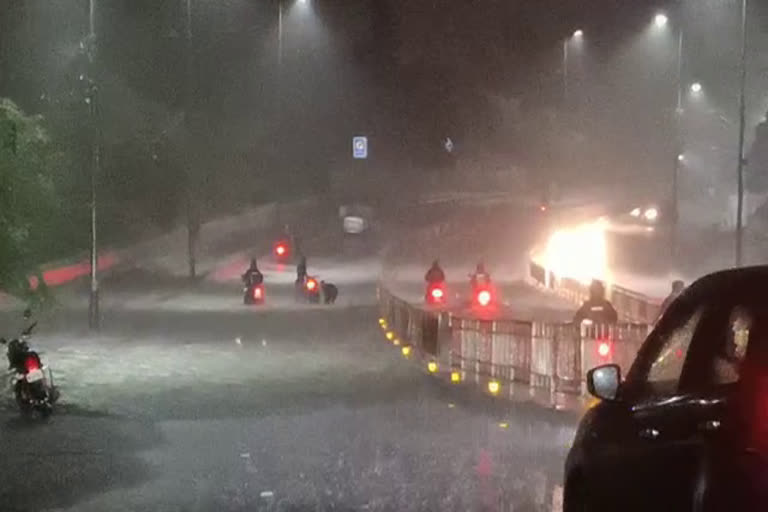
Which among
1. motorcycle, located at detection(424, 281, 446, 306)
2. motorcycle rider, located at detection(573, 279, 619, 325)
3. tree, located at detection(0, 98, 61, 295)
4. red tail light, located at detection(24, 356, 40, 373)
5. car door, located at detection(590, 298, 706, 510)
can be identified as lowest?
motorcycle, located at detection(424, 281, 446, 306)

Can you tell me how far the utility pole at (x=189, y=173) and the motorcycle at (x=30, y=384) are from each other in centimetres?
2666

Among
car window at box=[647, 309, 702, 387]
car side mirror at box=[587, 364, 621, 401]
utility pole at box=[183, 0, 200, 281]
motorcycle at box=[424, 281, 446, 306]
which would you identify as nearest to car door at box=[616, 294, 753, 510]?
car window at box=[647, 309, 702, 387]

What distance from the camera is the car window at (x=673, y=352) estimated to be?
262 inches

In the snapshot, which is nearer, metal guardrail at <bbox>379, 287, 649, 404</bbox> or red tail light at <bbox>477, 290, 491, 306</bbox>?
metal guardrail at <bbox>379, 287, 649, 404</bbox>

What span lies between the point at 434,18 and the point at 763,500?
9983cm

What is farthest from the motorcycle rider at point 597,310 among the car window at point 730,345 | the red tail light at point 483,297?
the red tail light at point 483,297

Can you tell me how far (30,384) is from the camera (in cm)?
1656

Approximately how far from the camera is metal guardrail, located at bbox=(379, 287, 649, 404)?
1769 centimetres

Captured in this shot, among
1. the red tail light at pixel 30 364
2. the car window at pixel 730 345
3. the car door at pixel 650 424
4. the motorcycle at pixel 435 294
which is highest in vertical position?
the car window at pixel 730 345

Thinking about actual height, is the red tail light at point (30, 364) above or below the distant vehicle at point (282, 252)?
above

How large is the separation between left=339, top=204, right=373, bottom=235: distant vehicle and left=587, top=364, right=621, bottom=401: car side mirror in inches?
2507

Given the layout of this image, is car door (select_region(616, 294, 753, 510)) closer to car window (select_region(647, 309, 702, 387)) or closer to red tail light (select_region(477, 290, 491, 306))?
car window (select_region(647, 309, 702, 387))

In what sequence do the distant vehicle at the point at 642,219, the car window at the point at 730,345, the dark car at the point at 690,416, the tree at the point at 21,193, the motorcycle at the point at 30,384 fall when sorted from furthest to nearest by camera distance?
the distant vehicle at the point at 642,219 < the tree at the point at 21,193 < the motorcycle at the point at 30,384 < the car window at the point at 730,345 < the dark car at the point at 690,416

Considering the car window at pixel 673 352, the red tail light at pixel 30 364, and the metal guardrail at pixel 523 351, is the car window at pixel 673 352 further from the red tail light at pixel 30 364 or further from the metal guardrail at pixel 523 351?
the red tail light at pixel 30 364
